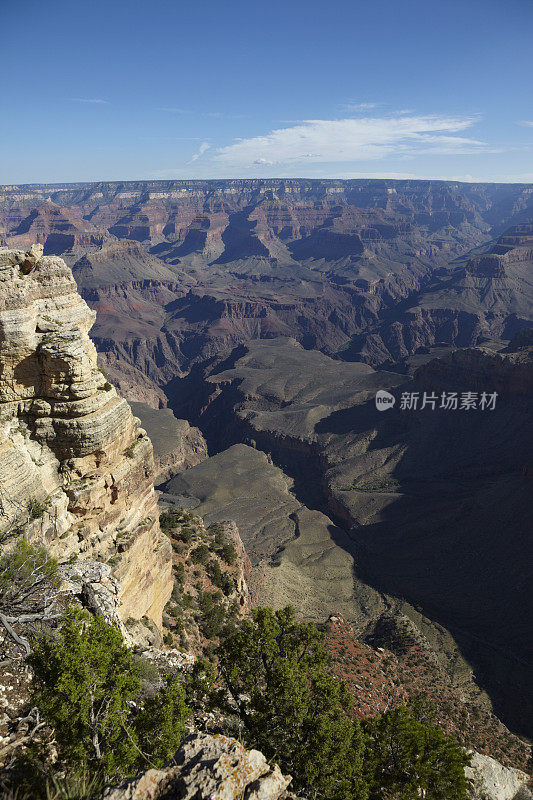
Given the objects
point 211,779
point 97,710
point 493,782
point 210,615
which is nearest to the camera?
point 211,779

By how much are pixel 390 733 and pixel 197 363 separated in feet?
551

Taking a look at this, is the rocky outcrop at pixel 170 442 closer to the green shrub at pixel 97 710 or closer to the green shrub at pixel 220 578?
the green shrub at pixel 220 578

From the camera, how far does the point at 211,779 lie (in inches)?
341

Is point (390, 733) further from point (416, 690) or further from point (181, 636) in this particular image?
point (416, 690)

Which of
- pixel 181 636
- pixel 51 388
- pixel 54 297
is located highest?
→ pixel 54 297

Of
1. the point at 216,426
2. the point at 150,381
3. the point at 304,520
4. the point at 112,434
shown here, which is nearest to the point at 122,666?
the point at 112,434

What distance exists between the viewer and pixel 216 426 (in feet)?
401
